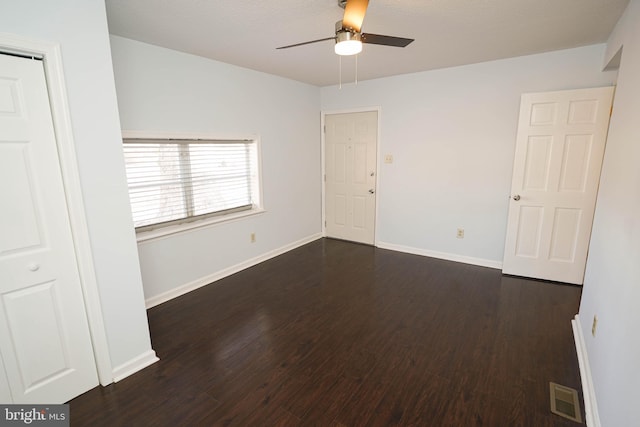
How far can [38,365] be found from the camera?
1.75m

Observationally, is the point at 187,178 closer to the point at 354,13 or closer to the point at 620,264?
the point at 354,13

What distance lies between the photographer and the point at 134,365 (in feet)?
6.93

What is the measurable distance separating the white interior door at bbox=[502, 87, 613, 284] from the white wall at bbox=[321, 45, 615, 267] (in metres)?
0.19

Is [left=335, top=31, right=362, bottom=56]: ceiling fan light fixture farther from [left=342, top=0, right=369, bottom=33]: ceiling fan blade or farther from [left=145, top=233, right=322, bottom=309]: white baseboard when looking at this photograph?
[left=145, top=233, right=322, bottom=309]: white baseboard

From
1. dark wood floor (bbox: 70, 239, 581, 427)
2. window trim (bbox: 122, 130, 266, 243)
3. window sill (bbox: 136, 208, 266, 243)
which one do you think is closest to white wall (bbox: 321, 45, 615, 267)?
dark wood floor (bbox: 70, 239, 581, 427)

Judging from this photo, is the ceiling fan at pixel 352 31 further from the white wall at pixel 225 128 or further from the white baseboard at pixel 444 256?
the white baseboard at pixel 444 256

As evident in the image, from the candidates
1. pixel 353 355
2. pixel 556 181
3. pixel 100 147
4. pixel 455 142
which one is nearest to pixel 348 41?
pixel 100 147

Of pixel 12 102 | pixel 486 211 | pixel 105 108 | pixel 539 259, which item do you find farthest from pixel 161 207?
pixel 539 259

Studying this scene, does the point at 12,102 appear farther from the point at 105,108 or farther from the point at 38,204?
the point at 38,204

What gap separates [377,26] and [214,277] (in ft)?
9.81

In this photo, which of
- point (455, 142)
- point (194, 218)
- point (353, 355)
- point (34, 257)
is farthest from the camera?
point (455, 142)

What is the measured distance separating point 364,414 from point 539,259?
284 centimetres

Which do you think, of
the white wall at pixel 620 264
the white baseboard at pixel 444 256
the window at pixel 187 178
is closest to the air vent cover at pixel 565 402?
the white wall at pixel 620 264

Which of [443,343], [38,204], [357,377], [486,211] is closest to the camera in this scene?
[38,204]
